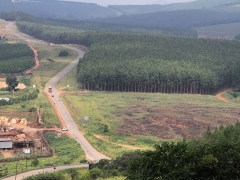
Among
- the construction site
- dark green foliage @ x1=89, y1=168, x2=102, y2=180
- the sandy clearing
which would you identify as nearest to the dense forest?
the sandy clearing

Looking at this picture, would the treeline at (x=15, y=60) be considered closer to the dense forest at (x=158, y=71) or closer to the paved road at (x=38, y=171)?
the dense forest at (x=158, y=71)

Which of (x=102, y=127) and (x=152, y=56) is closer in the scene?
(x=102, y=127)

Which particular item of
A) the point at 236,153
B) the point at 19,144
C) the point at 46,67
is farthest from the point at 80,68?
the point at 236,153

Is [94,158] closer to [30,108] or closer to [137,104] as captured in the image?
[30,108]

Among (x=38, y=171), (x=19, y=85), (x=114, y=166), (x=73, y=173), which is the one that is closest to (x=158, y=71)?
(x=19, y=85)

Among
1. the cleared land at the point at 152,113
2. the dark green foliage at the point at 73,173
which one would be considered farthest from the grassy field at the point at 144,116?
the dark green foliage at the point at 73,173

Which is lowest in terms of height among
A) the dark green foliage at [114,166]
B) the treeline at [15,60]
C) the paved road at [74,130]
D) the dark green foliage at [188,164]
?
the paved road at [74,130]
